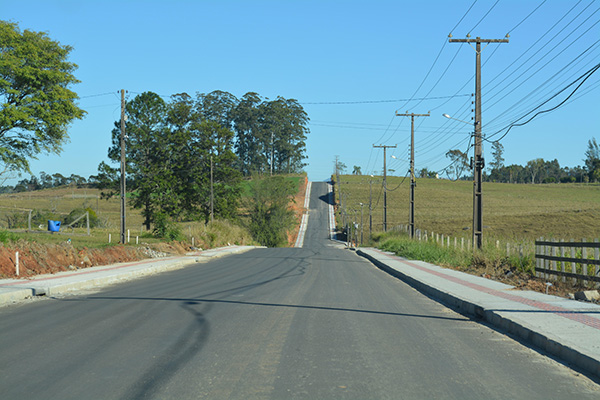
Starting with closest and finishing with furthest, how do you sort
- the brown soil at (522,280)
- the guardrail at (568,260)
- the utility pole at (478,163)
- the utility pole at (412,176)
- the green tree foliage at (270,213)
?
the guardrail at (568,260), the brown soil at (522,280), the utility pole at (478,163), the utility pole at (412,176), the green tree foliage at (270,213)

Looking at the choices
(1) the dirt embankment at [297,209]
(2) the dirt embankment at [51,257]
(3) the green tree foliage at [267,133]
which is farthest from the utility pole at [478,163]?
(3) the green tree foliage at [267,133]

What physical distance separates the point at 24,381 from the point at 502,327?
7256 mm

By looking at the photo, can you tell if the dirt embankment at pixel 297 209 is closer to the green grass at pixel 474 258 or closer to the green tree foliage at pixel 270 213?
the green tree foliage at pixel 270 213

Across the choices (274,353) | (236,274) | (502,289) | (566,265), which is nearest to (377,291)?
(502,289)

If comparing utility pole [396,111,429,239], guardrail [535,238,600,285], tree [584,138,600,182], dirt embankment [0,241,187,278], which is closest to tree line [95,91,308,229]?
utility pole [396,111,429,239]

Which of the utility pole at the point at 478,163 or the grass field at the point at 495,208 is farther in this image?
the grass field at the point at 495,208

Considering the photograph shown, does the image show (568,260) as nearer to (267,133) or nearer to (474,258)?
(474,258)

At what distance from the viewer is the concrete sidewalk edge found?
6.47 metres

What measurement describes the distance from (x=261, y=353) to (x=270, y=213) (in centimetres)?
7442

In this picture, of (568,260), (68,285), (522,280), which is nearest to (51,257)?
(68,285)

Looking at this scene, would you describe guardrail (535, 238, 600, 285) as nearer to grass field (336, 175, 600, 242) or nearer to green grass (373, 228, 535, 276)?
green grass (373, 228, 535, 276)

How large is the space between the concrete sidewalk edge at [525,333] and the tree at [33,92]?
38.6 m

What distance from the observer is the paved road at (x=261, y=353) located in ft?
17.6

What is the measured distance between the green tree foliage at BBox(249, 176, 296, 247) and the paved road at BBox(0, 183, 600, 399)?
67230mm
